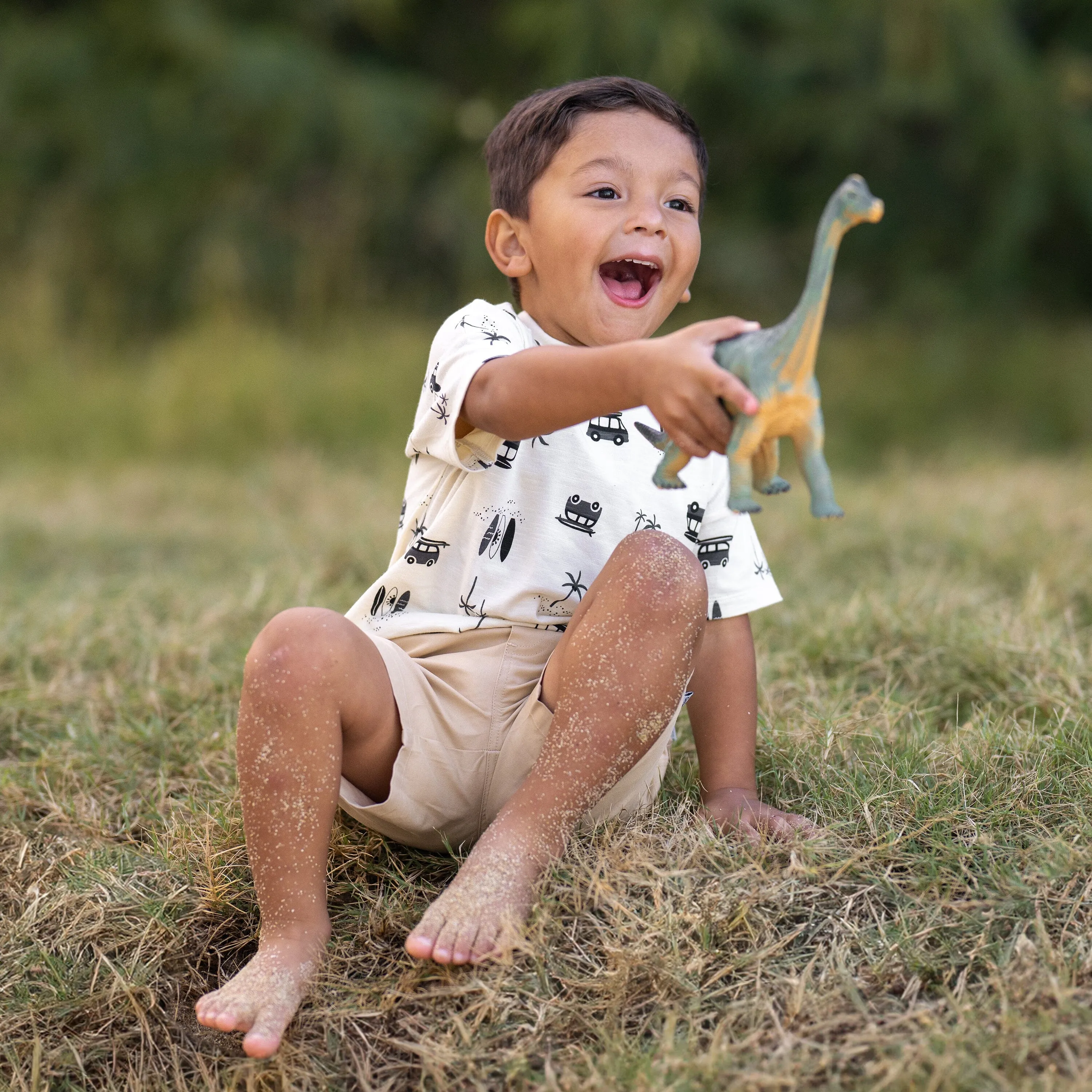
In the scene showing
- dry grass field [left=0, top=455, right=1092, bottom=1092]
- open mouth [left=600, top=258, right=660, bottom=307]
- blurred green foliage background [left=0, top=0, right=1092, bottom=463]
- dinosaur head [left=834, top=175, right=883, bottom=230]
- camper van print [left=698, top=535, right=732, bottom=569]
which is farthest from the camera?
blurred green foliage background [left=0, top=0, right=1092, bottom=463]

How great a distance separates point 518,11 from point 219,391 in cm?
238

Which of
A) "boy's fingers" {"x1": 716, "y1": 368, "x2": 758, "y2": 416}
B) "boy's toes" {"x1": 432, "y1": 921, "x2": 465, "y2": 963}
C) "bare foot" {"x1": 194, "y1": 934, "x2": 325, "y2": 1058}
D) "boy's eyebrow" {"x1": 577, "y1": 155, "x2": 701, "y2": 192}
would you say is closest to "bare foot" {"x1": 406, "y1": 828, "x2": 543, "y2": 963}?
"boy's toes" {"x1": 432, "y1": 921, "x2": 465, "y2": 963}

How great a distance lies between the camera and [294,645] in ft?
4.39

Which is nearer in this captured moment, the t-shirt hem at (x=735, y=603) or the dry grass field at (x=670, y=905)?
the dry grass field at (x=670, y=905)

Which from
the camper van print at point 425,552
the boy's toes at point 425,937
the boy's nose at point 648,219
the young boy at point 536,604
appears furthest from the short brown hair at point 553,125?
the boy's toes at point 425,937

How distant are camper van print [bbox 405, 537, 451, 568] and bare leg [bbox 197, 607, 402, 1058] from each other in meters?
0.20

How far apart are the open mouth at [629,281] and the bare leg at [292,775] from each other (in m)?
0.52

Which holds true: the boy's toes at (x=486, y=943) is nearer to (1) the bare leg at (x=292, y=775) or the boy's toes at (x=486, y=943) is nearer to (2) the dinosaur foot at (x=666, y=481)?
(1) the bare leg at (x=292, y=775)

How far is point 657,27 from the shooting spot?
5555mm

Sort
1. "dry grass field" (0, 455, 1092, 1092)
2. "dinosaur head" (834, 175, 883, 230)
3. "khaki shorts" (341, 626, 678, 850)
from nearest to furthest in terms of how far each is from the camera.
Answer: "dinosaur head" (834, 175, 883, 230) < "dry grass field" (0, 455, 1092, 1092) < "khaki shorts" (341, 626, 678, 850)

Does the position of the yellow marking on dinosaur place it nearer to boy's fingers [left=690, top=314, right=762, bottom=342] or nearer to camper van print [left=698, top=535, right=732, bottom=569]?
boy's fingers [left=690, top=314, right=762, bottom=342]

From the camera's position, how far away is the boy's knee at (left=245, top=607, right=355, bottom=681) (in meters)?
1.33

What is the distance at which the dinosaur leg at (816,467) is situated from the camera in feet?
3.72

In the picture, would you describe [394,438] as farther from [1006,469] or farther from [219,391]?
[1006,469]
